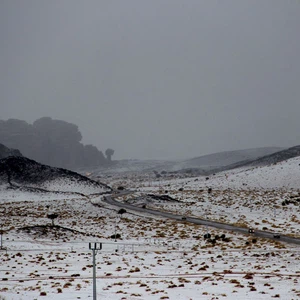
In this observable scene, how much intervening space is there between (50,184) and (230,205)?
64279mm

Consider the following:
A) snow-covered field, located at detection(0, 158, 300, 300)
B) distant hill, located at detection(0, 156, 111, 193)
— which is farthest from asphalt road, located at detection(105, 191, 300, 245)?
distant hill, located at detection(0, 156, 111, 193)

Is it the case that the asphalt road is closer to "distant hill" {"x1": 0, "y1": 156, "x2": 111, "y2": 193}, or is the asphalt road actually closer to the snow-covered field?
the snow-covered field

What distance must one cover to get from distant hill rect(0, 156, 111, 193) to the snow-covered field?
45.3m

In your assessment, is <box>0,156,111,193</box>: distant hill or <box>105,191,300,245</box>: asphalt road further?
<box>0,156,111,193</box>: distant hill

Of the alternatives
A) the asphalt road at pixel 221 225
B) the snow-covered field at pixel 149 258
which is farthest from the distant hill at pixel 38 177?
the snow-covered field at pixel 149 258

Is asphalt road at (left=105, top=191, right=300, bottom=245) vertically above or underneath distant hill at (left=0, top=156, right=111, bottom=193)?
underneath

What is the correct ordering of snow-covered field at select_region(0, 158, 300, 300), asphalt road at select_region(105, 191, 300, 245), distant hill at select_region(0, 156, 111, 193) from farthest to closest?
1. distant hill at select_region(0, 156, 111, 193)
2. asphalt road at select_region(105, 191, 300, 245)
3. snow-covered field at select_region(0, 158, 300, 300)

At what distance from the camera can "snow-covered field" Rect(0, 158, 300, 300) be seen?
63.6ft

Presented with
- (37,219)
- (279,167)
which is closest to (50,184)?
(37,219)

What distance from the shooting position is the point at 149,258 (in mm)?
30406

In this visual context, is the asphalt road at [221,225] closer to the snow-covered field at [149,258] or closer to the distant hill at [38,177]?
the snow-covered field at [149,258]

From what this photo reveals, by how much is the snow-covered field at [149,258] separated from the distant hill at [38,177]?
45340 millimetres

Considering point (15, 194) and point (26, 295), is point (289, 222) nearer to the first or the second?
point (26, 295)

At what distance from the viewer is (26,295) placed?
18.5 metres
